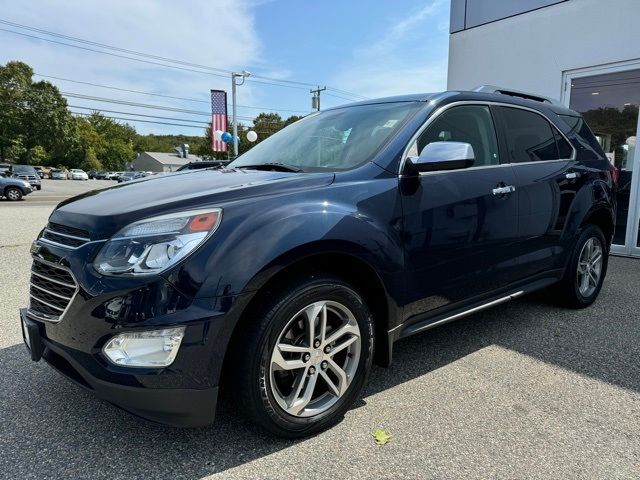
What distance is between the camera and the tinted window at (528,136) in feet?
11.1

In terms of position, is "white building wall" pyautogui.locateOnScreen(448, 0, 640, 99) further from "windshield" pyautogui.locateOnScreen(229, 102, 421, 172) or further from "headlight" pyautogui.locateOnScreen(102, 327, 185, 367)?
"headlight" pyautogui.locateOnScreen(102, 327, 185, 367)

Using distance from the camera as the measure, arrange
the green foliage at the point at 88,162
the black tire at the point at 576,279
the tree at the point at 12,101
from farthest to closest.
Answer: the green foliage at the point at 88,162 < the tree at the point at 12,101 < the black tire at the point at 576,279

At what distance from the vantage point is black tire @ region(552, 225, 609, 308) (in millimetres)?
3965

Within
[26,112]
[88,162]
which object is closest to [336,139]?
[26,112]

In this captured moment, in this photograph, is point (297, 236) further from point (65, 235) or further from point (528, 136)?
point (528, 136)

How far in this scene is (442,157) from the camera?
250 cm

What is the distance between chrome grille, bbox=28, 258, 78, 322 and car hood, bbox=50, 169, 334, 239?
0.73 ft

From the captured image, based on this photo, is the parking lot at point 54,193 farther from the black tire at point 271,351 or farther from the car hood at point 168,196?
the black tire at point 271,351

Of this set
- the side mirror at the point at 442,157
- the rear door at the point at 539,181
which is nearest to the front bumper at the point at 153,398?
the side mirror at the point at 442,157

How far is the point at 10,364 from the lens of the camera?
305 centimetres

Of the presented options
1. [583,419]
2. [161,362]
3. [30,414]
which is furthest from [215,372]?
[583,419]

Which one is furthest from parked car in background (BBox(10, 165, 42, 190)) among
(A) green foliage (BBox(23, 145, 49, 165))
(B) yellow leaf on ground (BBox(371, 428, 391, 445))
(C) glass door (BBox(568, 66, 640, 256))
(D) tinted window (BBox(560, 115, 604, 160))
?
(A) green foliage (BBox(23, 145, 49, 165))

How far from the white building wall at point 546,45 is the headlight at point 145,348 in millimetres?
7621

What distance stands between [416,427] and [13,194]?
22.5 meters
